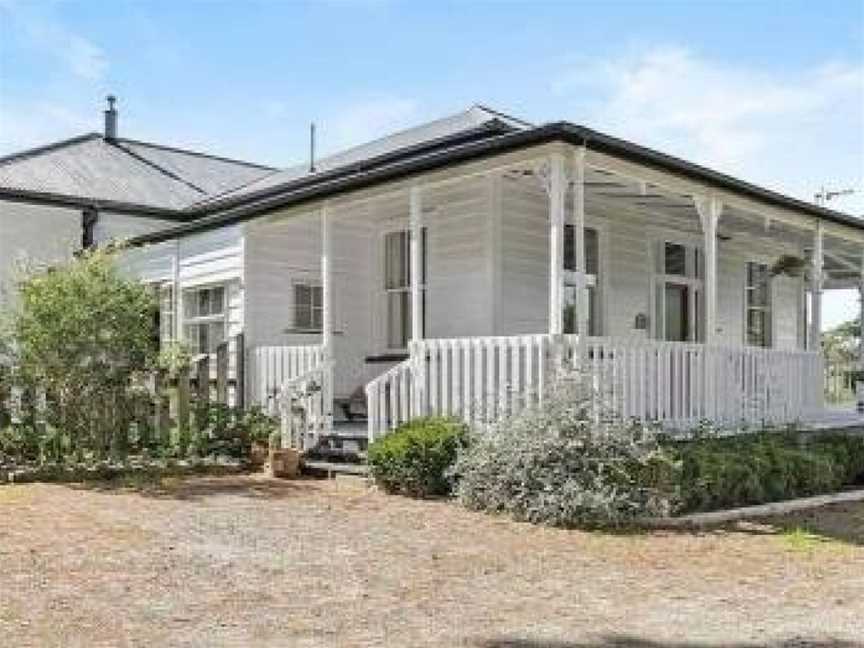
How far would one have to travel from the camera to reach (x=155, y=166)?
75.6 ft

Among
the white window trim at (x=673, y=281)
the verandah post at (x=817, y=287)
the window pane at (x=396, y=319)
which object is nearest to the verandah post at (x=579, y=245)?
the window pane at (x=396, y=319)

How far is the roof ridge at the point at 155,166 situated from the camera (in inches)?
870

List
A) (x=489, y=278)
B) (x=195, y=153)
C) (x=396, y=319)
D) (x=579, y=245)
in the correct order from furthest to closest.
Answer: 1. (x=195, y=153)
2. (x=396, y=319)
3. (x=489, y=278)
4. (x=579, y=245)

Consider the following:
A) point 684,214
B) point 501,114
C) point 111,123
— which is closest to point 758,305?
point 684,214

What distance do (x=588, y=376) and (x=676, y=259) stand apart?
25.0 ft

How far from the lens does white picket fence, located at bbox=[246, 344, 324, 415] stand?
13.6 meters

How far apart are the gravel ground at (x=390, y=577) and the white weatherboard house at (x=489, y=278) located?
2071mm

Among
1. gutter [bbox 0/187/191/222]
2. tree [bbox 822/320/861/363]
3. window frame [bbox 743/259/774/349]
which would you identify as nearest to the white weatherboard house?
window frame [bbox 743/259/774/349]

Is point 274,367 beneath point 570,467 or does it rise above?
above

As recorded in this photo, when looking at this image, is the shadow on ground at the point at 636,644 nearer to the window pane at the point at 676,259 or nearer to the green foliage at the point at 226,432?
the green foliage at the point at 226,432

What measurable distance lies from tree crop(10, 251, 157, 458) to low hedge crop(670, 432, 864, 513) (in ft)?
21.9

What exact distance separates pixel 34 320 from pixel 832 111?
11865mm

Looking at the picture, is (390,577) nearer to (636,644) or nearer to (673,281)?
(636,644)

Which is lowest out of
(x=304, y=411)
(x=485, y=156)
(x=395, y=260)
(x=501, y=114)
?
(x=304, y=411)
